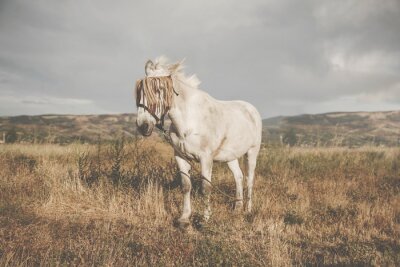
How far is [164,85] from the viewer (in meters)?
4.21

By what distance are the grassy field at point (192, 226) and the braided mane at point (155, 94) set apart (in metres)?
1.73

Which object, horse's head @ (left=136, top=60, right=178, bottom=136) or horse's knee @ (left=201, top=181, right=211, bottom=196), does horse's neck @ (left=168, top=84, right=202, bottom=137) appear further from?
horse's knee @ (left=201, top=181, right=211, bottom=196)

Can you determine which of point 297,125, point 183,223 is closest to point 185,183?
point 183,223

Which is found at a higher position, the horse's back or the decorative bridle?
the decorative bridle

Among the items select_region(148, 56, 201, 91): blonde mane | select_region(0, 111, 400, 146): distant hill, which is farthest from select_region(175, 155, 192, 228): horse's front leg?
select_region(0, 111, 400, 146): distant hill

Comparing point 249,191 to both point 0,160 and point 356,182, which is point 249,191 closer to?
point 356,182

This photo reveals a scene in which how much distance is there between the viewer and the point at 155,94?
13.5 feet

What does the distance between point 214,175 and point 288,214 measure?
2.89 meters

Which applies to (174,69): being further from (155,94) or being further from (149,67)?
(155,94)

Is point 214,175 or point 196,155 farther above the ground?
point 196,155

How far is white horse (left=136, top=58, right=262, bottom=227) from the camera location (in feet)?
13.5

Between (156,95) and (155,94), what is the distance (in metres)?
0.02

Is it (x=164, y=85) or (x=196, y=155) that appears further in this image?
(x=196, y=155)

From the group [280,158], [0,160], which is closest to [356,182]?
[280,158]
